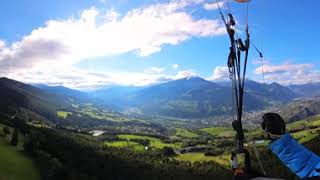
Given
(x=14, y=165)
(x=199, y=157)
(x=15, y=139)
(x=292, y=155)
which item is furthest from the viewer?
(x=199, y=157)

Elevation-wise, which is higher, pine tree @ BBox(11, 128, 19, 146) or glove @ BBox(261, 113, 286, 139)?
glove @ BBox(261, 113, 286, 139)

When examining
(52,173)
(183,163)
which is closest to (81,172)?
(52,173)

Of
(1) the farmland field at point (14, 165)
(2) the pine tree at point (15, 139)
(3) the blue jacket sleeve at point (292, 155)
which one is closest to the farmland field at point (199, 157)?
(1) the farmland field at point (14, 165)

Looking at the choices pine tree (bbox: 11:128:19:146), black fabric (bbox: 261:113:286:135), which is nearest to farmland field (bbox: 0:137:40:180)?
pine tree (bbox: 11:128:19:146)

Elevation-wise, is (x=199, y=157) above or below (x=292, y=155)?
below

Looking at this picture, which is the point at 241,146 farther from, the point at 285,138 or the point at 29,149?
the point at 29,149

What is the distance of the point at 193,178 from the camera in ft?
423

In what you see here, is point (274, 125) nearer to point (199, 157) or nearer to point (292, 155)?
point (292, 155)

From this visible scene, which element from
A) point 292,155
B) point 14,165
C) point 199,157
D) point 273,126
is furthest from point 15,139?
point 292,155

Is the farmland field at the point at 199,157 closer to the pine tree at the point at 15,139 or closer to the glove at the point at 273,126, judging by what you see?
the pine tree at the point at 15,139

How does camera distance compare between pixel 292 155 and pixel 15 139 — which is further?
pixel 15 139

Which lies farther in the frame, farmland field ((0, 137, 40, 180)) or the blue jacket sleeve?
farmland field ((0, 137, 40, 180))

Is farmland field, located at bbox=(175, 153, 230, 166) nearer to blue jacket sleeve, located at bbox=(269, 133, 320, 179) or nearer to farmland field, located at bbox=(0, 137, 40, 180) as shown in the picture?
farmland field, located at bbox=(0, 137, 40, 180)

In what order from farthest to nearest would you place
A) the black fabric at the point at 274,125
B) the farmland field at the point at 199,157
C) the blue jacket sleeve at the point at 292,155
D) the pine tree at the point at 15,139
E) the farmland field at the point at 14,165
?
the farmland field at the point at 199,157
the pine tree at the point at 15,139
the farmland field at the point at 14,165
the black fabric at the point at 274,125
the blue jacket sleeve at the point at 292,155
